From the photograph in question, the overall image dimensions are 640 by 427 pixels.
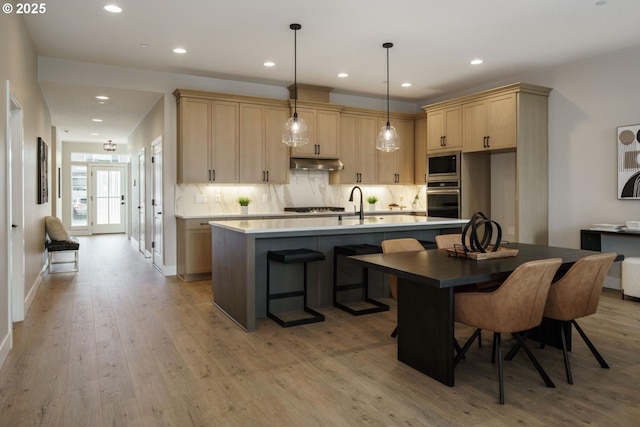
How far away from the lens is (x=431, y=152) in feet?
23.2

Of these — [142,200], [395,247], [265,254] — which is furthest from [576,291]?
[142,200]

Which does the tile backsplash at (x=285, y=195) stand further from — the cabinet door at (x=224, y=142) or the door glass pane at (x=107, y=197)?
the door glass pane at (x=107, y=197)

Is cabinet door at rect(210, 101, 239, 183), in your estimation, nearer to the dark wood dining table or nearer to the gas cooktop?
the gas cooktop

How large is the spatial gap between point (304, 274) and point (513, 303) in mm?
2138

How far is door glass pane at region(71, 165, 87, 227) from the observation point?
40.8ft

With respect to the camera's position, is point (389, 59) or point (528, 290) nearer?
point (528, 290)

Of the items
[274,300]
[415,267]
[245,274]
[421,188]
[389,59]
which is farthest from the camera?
[421,188]

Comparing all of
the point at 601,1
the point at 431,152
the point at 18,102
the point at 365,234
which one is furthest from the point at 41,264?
the point at 601,1

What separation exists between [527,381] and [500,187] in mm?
4411

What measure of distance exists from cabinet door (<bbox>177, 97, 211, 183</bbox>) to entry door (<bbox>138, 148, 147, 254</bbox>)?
9.06 ft

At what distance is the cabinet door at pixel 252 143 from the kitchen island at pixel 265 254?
2047 millimetres

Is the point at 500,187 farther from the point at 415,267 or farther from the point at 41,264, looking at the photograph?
the point at 41,264

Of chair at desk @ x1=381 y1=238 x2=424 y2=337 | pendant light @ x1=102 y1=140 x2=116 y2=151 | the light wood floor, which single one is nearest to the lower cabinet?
the light wood floor

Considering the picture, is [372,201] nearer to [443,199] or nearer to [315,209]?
[315,209]
